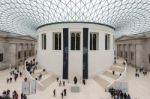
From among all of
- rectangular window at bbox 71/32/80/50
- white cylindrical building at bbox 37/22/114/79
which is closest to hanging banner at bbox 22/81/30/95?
white cylindrical building at bbox 37/22/114/79

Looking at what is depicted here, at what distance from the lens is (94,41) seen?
1430 inches

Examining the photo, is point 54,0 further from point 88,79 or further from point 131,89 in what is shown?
point 131,89

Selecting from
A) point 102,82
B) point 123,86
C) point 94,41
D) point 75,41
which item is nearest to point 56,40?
point 75,41

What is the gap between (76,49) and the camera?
1367 inches

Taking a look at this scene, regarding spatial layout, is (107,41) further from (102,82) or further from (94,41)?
(102,82)

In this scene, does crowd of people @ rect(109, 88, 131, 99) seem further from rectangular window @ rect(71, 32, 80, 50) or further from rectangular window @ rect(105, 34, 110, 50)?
rectangular window @ rect(105, 34, 110, 50)

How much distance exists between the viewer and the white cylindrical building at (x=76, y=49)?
112 ft

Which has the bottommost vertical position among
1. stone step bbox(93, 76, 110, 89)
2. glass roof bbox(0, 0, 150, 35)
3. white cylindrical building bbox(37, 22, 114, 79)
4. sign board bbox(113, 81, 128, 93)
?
stone step bbox(93, 76, 110, 89)

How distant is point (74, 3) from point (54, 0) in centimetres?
405

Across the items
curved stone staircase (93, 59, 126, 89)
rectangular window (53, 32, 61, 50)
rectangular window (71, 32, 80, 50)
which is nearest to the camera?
curved stone staircase (93, 59, 126, 89)

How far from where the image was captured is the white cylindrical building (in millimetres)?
34281

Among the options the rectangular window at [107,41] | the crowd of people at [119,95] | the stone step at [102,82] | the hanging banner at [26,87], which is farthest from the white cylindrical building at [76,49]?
the hanging banner at [26,87]

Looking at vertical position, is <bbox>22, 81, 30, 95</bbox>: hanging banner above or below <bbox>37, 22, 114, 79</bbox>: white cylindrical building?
below

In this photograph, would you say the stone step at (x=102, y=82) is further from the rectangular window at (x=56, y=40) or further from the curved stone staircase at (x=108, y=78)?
the rectangular window at (x=56, y=40)
